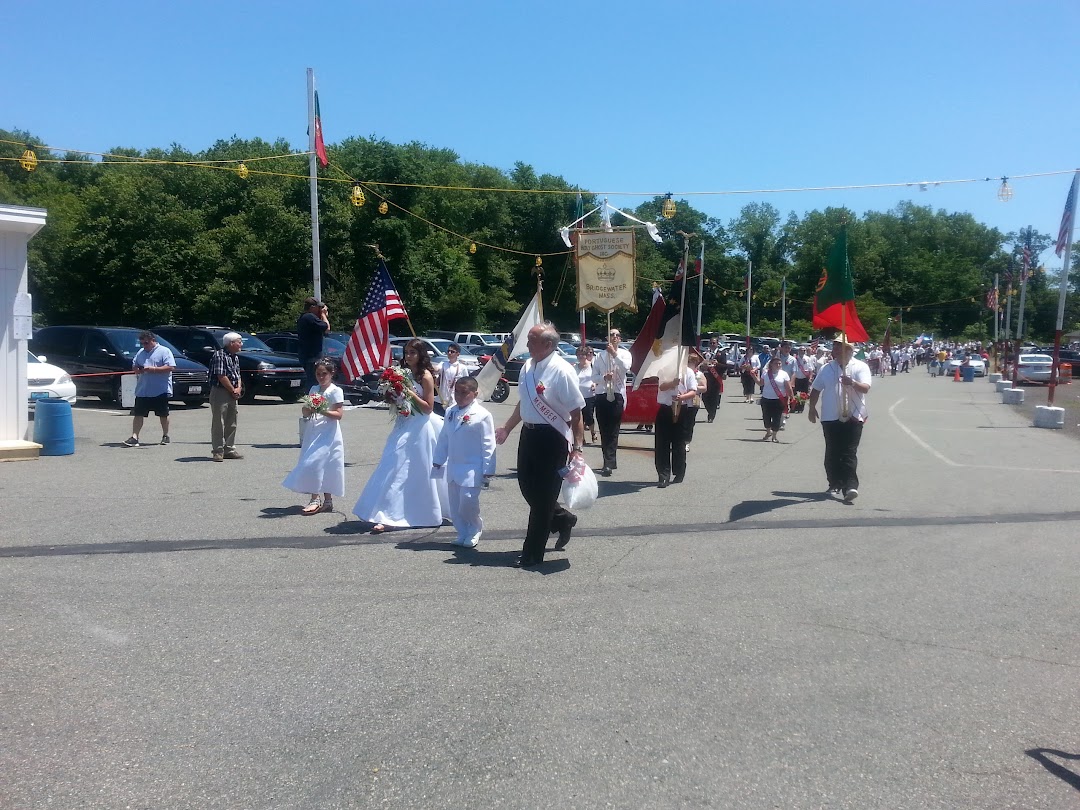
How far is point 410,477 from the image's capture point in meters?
8.84

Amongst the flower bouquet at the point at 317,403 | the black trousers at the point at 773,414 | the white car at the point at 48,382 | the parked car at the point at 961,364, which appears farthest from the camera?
the parked car at the point at 961,364

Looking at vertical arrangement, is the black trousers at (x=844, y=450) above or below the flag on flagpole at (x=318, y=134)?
below

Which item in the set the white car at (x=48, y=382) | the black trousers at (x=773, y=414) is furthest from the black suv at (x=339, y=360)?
the black trousers at (x=773, y=414)

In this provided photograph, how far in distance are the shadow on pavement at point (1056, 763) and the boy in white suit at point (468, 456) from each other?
4649 mm

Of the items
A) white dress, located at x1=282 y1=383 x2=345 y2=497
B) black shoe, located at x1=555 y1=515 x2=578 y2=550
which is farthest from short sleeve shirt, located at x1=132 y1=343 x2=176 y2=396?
black shoe, located at x1=555 y1=515 x2=578 y2=550

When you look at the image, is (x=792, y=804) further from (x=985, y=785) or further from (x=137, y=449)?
(x=137, y=449)

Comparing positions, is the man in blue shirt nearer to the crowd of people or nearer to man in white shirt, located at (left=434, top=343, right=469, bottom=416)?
the crowd of people

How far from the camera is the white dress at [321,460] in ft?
31.0

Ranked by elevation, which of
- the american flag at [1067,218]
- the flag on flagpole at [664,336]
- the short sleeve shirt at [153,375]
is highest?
the american flag at [1067,218]

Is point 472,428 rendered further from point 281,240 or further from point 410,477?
point 281,240

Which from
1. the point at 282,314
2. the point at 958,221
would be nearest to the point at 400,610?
the point at 282,314

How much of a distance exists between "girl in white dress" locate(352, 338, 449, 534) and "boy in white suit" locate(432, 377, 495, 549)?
652 millimetres

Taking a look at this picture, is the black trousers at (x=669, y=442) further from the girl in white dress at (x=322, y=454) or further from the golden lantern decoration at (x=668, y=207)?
the golden lantern decoration at (x=668, y=207)

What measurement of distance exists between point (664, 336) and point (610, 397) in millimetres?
1236
